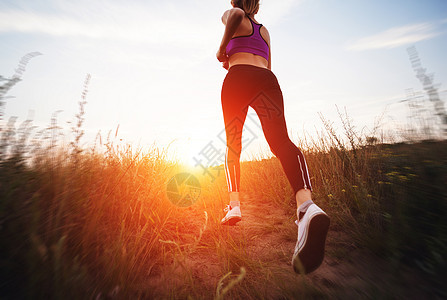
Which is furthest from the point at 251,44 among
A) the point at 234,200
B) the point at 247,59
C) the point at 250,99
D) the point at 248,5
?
the point at 234,200

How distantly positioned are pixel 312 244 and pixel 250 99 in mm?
1248

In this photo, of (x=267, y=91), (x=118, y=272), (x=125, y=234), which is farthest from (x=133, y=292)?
(x=267, y=91)

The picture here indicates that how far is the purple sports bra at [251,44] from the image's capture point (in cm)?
192

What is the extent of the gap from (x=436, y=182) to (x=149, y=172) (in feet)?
8.11

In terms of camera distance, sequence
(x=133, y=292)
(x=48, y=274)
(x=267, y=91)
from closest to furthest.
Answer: (x=48, y=274) < (x=133, y=292) < (x=267, y=91)

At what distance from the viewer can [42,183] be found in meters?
1.24

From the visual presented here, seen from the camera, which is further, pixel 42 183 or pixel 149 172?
pixel 149 172

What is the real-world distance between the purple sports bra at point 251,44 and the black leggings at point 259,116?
205 mm

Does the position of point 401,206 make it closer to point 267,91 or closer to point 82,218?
point 267,91

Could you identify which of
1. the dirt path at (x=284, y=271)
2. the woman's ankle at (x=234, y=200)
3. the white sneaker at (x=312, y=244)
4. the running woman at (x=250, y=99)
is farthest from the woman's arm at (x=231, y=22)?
the dirt path at (x=284, y=271)

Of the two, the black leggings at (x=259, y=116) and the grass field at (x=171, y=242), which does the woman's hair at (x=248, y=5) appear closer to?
the black leggings at (x=259, y=116)

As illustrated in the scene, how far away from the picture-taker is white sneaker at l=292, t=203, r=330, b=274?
1161mm

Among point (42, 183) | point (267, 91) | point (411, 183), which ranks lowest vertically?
point (411, 183)

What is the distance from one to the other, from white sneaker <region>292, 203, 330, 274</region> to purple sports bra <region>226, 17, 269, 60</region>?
1.54m
